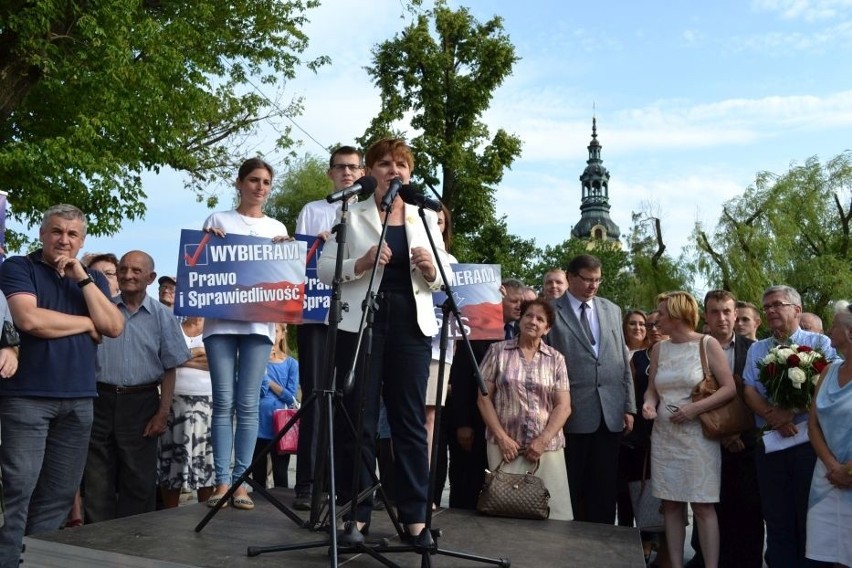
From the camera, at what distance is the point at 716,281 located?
30.6 metres

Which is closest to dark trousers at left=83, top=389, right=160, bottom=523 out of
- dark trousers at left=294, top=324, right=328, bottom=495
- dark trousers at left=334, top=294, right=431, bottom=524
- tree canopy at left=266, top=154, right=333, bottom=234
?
dark trousers at left=294, top=324, right=328, bottom=495

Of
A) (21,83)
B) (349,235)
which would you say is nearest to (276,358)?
(349,235)

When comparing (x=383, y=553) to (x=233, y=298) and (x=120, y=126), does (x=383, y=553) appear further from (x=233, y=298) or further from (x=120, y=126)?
(x=120, y=126)

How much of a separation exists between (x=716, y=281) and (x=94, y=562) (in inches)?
1147

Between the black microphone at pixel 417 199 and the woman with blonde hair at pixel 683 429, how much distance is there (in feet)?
9.00

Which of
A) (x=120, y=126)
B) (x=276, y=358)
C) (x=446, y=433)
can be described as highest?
(x=120, y=126)

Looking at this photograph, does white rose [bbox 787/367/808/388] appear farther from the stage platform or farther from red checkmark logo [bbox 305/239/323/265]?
red checkmark logo [bbox 305/239/323/265]

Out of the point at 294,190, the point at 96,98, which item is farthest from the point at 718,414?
the point at 294,190

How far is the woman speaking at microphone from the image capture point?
4.28m

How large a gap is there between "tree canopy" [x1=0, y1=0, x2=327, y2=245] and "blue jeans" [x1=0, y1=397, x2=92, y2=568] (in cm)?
1001

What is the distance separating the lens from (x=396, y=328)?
14.3ft

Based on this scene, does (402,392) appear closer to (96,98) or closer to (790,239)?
(96,98)

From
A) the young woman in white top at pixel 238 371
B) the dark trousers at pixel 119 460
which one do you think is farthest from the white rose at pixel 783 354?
the dark trousers at pixel 119 460

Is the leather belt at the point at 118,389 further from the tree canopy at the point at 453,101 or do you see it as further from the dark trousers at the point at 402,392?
the tree canopy at the point at 453,101
